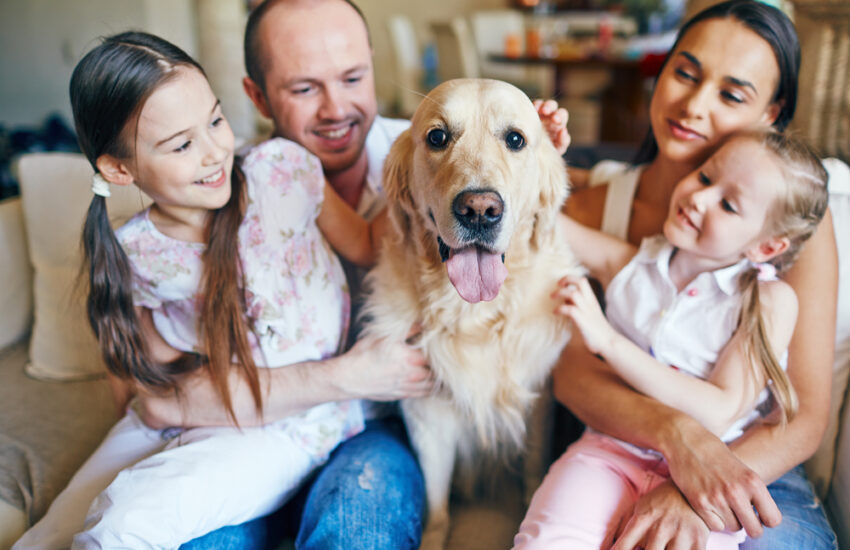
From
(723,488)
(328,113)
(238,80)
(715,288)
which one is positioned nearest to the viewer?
(723,488)

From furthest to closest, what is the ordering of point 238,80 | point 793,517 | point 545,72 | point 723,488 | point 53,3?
point 545,72
point 53,3
point 238,80
point 793,517
point 723,488

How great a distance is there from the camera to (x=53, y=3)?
4.66 meters

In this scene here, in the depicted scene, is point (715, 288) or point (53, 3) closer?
point (715, 288)

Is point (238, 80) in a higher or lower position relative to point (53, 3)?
lower

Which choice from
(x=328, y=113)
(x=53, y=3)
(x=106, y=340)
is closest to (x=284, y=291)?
(x=106, y=340)

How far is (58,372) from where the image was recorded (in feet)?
5.74

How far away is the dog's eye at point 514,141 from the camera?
1.22 meters

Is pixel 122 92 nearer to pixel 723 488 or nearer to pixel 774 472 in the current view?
pixel 723 488

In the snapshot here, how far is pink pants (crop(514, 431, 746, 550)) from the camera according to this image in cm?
112

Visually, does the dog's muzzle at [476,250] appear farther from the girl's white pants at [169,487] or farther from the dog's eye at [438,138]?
the girl's white pants at [169,487]

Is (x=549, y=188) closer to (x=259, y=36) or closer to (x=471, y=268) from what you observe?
(x=471, y=268)

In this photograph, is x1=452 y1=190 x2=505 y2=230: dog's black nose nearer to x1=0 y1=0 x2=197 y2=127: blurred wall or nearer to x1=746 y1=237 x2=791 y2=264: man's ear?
x1=746 y1=237 x2=791 y2=264: man's ear

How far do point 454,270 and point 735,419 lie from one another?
2.35ft

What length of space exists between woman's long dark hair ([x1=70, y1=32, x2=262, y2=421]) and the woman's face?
3.54 ft
